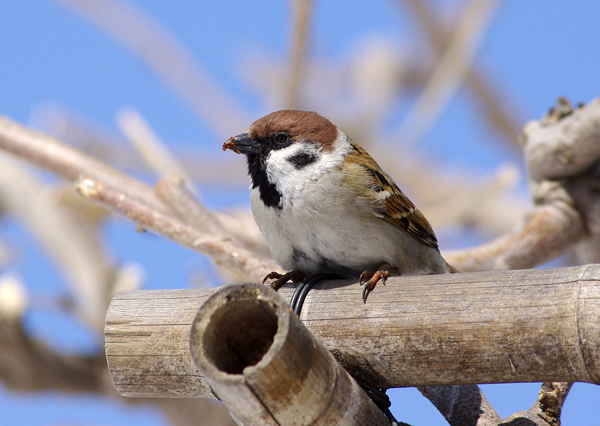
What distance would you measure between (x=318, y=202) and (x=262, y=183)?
0.21 meters

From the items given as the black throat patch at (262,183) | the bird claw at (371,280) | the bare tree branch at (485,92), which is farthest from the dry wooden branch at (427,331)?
the bare tree branch at (485,92)

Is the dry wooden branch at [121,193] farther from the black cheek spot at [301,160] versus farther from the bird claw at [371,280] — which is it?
the bird claw at [371,280]

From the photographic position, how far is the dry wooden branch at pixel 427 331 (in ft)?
4.44

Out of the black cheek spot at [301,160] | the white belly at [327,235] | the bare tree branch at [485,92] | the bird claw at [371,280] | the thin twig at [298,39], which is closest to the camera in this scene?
the bird claw at [371,280]

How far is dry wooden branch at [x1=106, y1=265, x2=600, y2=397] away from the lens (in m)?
1.35

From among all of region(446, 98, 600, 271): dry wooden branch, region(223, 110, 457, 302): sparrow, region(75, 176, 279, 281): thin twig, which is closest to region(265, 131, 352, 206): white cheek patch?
region(223, 110, 457, 302): sparrow

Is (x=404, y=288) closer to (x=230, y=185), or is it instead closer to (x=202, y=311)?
(x=202, y=311)

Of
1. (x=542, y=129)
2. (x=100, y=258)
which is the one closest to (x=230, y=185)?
(x=100, y=258)

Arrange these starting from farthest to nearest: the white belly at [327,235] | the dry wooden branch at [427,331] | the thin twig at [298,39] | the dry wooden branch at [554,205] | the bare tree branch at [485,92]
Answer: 1. the bare tree branch at [485,92]
2. the thin twig at [298,39]
3. the dry wooden branch at [554,205]
4. the white belly at [327,235]
5. the dry wooden branch at [427,331]

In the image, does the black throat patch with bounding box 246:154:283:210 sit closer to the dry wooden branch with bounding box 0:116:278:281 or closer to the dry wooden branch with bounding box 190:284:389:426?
the dry wooden branch with bounding box 0:116:278:281

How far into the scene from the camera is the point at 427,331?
145 centimetres

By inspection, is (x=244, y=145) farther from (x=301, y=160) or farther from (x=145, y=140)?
(x=145, y=140)

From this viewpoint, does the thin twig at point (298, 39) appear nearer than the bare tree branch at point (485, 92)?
Yes

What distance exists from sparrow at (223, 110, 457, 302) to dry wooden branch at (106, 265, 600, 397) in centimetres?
30
